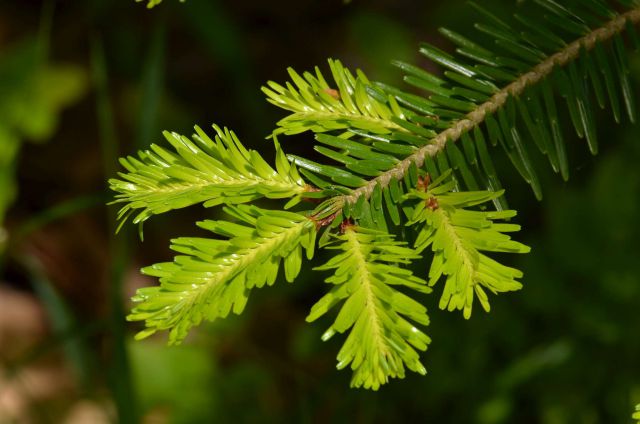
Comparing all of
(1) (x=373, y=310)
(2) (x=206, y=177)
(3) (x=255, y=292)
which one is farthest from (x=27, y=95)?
(1) (x=373, y=310)

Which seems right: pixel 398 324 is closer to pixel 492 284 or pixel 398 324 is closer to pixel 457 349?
pixel 492 284

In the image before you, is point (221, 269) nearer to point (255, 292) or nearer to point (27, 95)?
point (255, 292)

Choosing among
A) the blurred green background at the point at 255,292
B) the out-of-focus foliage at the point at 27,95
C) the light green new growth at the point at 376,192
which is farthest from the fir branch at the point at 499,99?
the out-of-focus foliage at the point at 27,95

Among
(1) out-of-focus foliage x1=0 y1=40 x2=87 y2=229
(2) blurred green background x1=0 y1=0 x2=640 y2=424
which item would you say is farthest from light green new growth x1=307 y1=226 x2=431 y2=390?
(1) out-of-focus foliage x1=0 y1=40 x2=87 y2=229

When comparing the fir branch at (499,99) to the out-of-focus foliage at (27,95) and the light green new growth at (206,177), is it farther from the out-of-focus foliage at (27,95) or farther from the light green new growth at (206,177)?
the out-of-focus foliage at (27,95)

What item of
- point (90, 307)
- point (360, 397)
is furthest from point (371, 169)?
point (90, 307)

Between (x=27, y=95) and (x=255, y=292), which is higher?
(x=27, y=95)

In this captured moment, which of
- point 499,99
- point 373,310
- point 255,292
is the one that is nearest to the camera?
point 373,310

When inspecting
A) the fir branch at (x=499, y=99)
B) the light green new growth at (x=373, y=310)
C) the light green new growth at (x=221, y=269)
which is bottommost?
the light green new growth at (x=373, y=310)
